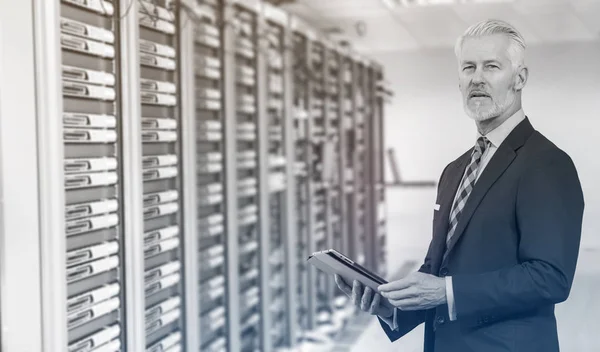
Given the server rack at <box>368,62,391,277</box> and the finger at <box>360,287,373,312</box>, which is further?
the server rack at <box>368,62,391,277</box>

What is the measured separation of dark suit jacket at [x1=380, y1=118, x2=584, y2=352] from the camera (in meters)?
1.73

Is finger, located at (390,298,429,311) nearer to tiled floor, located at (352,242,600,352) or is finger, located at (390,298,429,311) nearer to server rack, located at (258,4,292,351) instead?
tiled floor, located at (352,242,600,352)

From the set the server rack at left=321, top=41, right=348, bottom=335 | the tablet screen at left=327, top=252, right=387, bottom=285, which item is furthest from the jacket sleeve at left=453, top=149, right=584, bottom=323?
the server rack at left=321, top=41, right=348, bottom=335

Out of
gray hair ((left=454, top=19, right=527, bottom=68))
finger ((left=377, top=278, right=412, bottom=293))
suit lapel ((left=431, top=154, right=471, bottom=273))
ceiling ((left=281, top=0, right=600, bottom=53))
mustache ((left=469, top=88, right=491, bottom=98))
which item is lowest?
finger ((left=377, top=278, right=412, bottom=293))

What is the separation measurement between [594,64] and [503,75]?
63cm

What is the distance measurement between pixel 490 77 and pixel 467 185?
12.2 inches

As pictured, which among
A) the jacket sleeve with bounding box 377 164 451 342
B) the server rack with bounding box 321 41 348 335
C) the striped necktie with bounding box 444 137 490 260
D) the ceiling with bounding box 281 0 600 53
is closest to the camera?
the striped necktie with bounding box 444 137 490 260

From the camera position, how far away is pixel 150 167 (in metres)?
2.95

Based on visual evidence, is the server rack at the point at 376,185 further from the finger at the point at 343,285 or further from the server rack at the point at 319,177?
the finger at the point at 343,285

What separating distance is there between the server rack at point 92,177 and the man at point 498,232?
3.42 ft

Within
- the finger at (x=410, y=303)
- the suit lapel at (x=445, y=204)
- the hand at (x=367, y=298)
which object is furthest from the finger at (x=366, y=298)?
the suit lapel at (x=445, y=204)

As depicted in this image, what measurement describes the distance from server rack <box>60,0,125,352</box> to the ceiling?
4.10ft

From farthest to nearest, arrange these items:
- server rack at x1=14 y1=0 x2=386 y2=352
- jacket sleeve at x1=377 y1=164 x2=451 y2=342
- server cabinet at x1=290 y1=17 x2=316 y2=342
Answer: server cabinet at x1=290 y1=17 x2=316 y2=342 < server rack at x1=14 y1=0 x2=386 y2=352 < jacket sleeve at x1=377 y1=164 x2=451 y2=342

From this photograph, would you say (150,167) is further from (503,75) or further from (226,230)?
(503,75)
